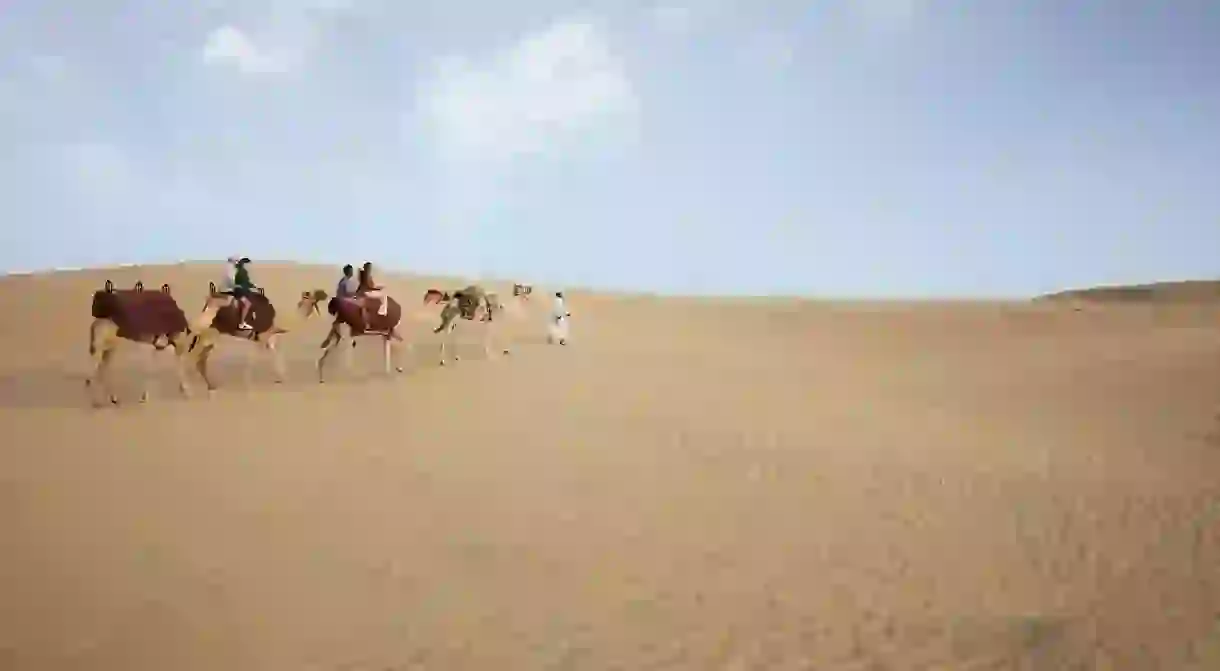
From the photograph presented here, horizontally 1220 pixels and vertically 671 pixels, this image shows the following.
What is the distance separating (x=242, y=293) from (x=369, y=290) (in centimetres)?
268

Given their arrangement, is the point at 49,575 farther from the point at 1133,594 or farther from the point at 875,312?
the point at 875,312

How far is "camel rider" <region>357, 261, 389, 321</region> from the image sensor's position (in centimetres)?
1698

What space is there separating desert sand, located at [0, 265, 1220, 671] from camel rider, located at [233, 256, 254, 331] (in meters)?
1.36

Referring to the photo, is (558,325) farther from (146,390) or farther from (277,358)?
(146,390)

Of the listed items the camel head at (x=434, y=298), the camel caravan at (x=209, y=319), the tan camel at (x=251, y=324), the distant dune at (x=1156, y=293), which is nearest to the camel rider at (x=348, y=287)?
the camel caravan at (x=209, y=319)

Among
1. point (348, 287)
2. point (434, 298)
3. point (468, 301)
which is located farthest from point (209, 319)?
point (468, 301)

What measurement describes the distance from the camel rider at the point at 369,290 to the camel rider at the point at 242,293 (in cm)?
213

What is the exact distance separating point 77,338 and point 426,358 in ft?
47.0

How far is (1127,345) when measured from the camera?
89.6 ft

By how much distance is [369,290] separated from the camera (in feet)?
57.1

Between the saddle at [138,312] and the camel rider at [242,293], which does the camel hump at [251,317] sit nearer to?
the camel rider at [242,293]

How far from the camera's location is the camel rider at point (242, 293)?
50.2 feet

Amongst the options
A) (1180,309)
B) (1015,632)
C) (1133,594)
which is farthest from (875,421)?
(1180,309)

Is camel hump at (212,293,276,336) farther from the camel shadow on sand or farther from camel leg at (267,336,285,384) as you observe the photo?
the camel shadow on sand
